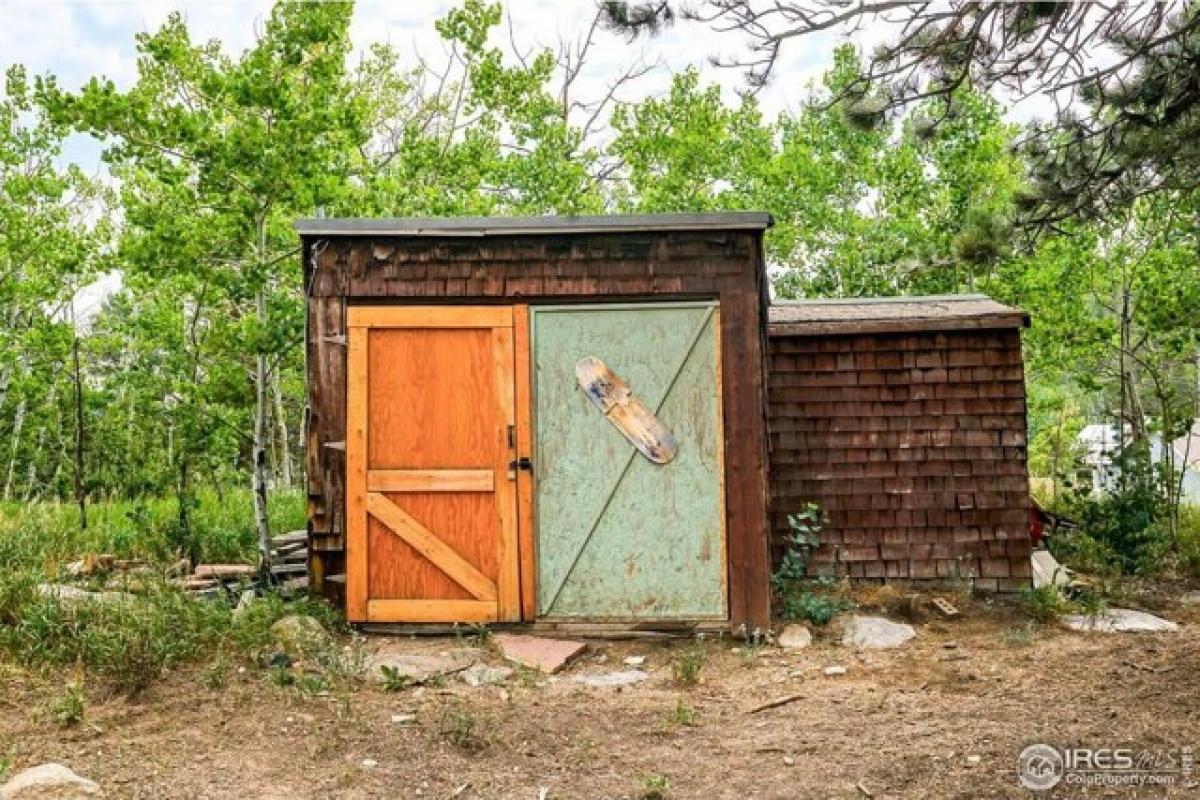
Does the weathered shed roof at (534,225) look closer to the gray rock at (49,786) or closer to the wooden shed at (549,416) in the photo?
the wooden shed at (549,416)

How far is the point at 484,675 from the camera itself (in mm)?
5508

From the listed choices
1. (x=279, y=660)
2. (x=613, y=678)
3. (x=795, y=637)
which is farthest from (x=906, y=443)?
(x=279, y=660)

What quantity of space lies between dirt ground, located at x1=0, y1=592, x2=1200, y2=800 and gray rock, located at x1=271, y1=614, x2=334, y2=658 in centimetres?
39

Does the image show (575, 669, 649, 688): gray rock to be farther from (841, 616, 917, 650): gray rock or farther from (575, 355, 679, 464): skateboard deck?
(841, 616, 917, 650): gray rock

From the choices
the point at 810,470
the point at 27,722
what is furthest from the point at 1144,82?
the point at 27,722

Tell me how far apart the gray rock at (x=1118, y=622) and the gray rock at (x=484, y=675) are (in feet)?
12.8

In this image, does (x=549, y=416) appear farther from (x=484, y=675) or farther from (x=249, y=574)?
(x=249, y=574)

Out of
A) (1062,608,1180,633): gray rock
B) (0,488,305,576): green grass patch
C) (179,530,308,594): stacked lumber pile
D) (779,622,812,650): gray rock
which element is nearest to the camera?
(779,622,812,650): gray rock

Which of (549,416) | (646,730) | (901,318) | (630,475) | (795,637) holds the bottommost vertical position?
(646,730)

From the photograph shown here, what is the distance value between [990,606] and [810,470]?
1.67m

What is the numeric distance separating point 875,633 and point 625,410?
7.35 ft

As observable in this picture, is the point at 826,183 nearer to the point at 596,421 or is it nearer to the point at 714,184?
the point at 714,184

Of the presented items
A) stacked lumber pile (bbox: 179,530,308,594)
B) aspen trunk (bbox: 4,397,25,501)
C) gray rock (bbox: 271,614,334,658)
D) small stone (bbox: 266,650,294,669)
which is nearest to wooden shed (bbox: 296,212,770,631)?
gray rock (bbox: 271,614,334,658)

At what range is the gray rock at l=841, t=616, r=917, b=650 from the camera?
20.8ft
